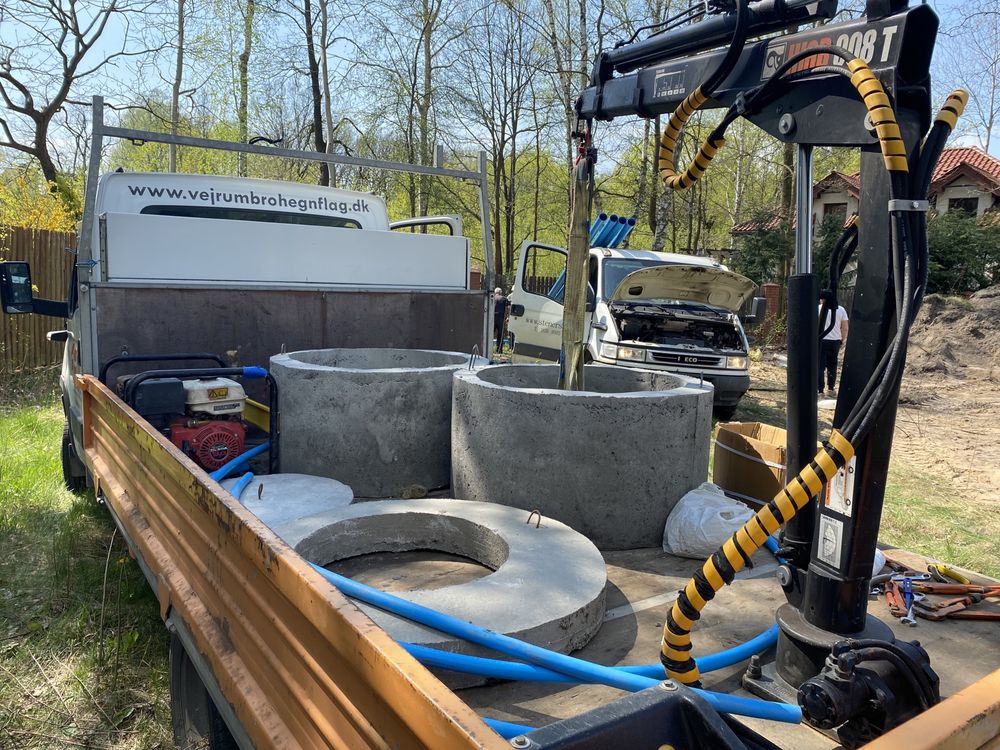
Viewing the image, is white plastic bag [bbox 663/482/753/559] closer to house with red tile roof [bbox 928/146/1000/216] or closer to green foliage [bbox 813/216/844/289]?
green foliage [bbox 813/216/844/289]

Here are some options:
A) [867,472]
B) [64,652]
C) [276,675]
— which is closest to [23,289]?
[64,652]

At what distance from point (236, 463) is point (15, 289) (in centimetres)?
202

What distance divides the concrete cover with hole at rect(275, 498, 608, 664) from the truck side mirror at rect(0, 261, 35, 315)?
2.86 metres

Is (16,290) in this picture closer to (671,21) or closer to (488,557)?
(488,557)

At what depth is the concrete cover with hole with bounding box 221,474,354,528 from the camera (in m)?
3.59

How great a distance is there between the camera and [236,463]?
13.5 feet

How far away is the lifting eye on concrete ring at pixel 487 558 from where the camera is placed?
2465mm

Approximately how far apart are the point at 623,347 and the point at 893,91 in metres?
7.49

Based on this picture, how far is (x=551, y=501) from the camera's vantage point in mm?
3561

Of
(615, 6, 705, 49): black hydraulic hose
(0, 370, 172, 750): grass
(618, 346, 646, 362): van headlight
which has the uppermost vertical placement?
(615, 6, 705, 49): black hydraulic hose

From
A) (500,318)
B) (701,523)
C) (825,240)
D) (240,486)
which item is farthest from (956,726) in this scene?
(825,240)

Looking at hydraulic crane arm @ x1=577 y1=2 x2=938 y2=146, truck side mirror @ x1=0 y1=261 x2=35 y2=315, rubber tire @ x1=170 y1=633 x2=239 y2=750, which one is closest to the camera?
hydraulic crane arm @ x1=577 y1=2 x2=938 y2=146

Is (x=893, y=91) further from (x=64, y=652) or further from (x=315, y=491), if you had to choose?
(x=64, y=652)

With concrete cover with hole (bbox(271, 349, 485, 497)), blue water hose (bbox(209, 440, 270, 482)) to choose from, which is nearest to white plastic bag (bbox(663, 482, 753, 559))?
concrete cover with hole (bbox(271, 349, 485, 497))
